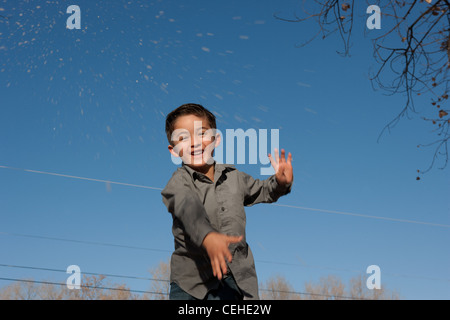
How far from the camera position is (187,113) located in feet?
11.2

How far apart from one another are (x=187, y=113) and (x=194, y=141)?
0.28m

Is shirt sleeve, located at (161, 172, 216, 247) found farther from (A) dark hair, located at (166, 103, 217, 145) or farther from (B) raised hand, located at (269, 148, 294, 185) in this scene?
(B) raised hand, located at (269, 148, 294, 185)

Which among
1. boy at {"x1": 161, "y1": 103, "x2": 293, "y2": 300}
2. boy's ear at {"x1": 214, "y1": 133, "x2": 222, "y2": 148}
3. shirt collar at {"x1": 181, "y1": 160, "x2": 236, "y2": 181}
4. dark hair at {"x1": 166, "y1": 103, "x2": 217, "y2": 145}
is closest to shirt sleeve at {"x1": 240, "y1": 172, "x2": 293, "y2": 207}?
boy at {"x1": 161, "y1": 103, "x2": 293, "y2": 300}

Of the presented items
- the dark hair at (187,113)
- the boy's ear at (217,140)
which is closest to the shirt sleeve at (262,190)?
the boy's ear at (217,140)

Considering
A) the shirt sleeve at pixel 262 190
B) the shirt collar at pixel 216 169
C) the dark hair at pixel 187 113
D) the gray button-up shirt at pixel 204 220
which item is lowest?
the gray button-up shirt at pixel 204 220

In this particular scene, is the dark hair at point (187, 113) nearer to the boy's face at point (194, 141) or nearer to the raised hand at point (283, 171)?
the boy's face at point (194, 141)

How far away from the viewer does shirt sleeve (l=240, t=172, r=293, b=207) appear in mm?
3295

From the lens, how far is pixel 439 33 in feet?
16.3

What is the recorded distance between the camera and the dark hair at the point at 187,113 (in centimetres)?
340

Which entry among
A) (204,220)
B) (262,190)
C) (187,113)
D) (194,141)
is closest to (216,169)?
(194,141)

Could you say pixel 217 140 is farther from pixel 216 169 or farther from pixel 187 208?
pixel 187 208

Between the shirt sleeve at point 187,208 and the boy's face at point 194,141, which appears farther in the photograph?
the boy's face at point 194,141
